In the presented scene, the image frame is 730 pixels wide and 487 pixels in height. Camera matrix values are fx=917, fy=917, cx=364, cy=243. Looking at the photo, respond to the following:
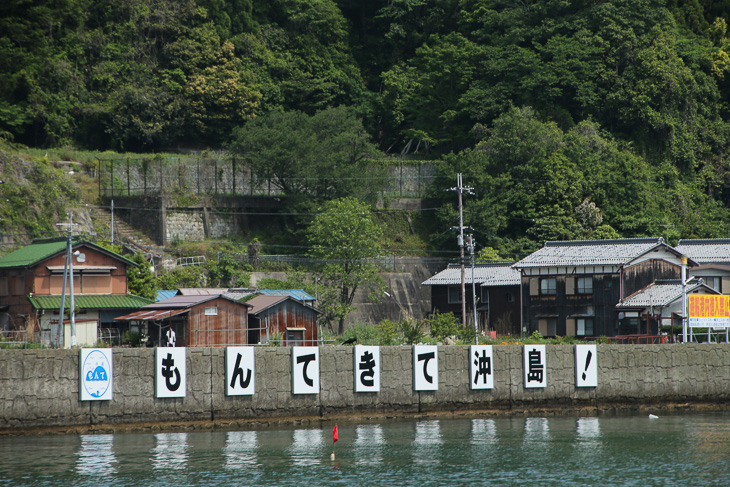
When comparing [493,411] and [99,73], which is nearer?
[493,411]

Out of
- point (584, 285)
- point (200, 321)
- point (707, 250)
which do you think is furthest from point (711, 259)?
point (200, 321)

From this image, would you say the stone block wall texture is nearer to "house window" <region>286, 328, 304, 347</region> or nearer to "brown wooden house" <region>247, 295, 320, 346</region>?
"brown wooden house" <region>247, 295, 320, 346</region>

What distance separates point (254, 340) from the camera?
43.3m

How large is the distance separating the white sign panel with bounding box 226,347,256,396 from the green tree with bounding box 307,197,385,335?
2278cm

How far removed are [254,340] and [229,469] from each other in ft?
58.2

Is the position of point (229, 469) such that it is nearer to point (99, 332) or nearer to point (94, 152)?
point (99, 332)

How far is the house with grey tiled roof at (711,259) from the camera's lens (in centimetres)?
5344

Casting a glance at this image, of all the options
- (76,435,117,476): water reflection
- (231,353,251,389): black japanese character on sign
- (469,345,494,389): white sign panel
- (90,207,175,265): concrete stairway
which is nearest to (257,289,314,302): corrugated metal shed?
(90,207,175,265): concrete stairway

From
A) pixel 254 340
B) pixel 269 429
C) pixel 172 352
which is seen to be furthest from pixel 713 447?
pixel 254 340

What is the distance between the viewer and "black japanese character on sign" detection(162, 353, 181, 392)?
3086 cm

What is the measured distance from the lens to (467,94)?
71.1m

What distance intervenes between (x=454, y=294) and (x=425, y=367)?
26.5 meters

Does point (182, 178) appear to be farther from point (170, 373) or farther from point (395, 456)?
point (395, 456)

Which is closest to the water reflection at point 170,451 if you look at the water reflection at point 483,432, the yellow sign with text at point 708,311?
the water reflection at point 483,432
